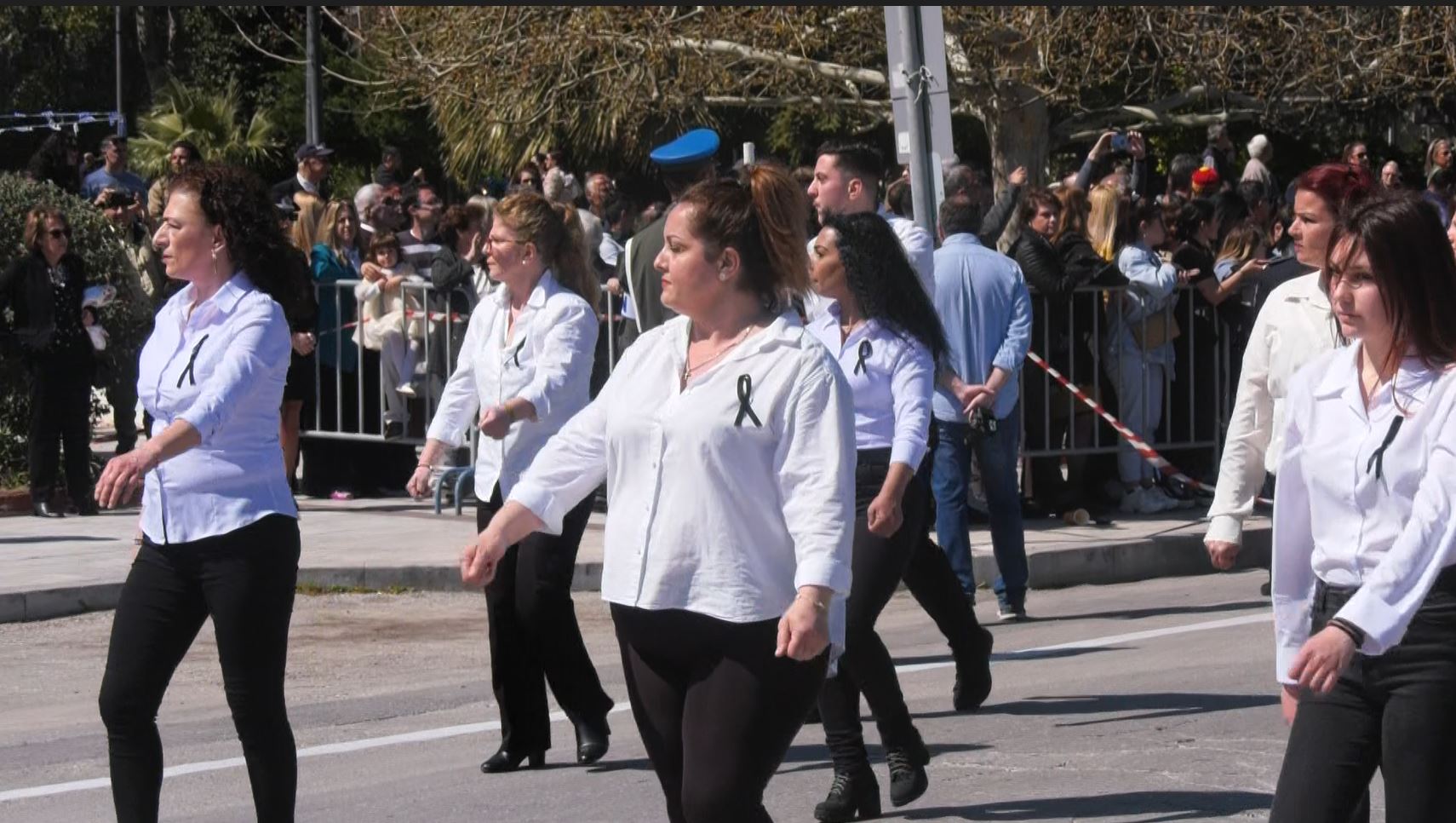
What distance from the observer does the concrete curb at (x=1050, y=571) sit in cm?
1073

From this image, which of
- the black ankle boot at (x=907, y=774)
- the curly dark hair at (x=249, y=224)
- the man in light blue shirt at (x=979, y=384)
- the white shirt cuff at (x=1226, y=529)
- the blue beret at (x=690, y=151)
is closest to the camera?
the white shirt cuff at (x=1226, y=529)

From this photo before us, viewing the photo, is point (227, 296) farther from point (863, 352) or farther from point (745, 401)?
point (863, 352)

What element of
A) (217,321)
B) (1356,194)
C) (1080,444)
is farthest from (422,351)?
(1356,194)

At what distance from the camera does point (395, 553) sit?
39.0 feet

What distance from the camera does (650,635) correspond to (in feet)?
14.9

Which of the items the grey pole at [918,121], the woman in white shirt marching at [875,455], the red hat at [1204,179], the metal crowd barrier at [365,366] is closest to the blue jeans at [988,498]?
the grey pole at [918,121]

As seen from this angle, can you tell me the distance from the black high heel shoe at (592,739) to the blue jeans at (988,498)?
3.18 metres

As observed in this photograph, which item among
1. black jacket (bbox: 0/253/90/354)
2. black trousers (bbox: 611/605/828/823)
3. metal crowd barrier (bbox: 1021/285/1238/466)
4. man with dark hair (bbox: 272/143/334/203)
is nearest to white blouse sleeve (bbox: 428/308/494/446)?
black trousers (bbox: 611/605/828/823)

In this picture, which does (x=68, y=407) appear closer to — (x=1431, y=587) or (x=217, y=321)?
(x=217, y=321)

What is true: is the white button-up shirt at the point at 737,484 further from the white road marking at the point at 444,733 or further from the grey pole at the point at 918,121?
the grey pole at the point at 918,121

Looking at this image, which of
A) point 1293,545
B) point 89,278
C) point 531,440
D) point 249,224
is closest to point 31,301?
point 89,278

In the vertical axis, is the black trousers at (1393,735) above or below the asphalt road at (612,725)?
above

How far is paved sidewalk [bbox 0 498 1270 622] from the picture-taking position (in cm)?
1084

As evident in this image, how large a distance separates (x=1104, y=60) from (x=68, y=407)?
12.6 metres
